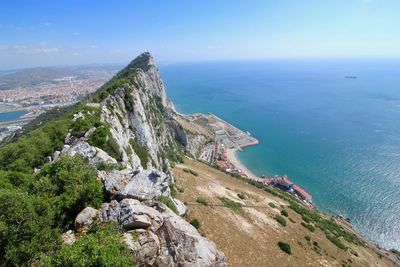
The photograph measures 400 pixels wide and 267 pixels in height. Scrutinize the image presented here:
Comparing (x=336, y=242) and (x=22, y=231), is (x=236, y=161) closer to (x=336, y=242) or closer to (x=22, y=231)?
(x=336, y=242)

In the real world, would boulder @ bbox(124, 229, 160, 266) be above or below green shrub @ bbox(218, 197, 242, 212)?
above

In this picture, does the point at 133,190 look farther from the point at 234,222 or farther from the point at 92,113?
the point at 92,113

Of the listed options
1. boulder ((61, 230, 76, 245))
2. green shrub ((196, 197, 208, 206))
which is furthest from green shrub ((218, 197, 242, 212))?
boulder ((61, 230, 76, 245))

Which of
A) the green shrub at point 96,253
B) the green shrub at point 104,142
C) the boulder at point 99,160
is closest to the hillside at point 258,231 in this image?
the green shrub at point 104,142

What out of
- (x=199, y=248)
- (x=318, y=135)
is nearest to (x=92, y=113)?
(x=199, y=248)

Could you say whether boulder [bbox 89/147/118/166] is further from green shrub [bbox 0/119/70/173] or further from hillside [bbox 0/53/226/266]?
green shrub [bbox 0/119/70/173]

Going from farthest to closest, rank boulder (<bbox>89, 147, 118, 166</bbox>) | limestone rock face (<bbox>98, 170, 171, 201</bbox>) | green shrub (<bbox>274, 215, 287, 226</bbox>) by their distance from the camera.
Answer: green shrub (<bbox>274, 215, 287, 226</bbox>), boulder (<bbox>89, 147, 118, 166</bbox>), limestone rock face (<bbox>98, 170, 171, 201</bbox>)

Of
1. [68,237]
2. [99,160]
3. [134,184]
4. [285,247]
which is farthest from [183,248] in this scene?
[285,247]
